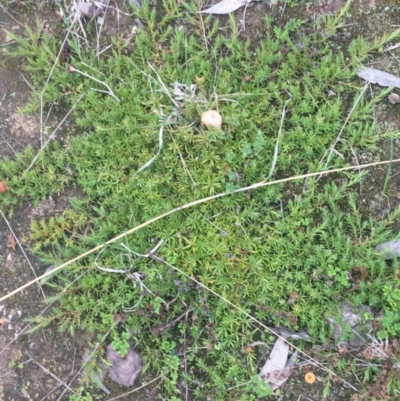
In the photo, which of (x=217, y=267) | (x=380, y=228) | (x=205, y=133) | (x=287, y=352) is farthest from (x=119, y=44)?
(x=287, y=352)

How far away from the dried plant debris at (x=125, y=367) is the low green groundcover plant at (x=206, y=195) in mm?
76

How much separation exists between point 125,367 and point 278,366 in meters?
1.08

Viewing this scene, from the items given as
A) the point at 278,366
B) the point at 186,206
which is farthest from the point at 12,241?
the point at 278,366

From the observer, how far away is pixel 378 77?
3.39 meters

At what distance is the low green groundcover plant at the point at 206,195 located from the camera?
327 cm

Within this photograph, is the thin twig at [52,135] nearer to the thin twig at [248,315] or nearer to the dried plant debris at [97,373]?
the thin twig at [248,315]

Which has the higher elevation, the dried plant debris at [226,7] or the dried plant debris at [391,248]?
the dried plant debris at [226,7]

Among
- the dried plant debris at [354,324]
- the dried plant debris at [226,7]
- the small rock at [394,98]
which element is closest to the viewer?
the dried plant debris at [354,324]

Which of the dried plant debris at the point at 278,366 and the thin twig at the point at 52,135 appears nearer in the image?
the dried plant debris at the point at 278,366

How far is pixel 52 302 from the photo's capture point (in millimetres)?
3381

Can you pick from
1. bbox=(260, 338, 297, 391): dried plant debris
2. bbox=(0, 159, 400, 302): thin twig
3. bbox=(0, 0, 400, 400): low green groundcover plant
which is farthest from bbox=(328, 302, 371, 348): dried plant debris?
bbox=(0, 159, 400, 302): thin twig

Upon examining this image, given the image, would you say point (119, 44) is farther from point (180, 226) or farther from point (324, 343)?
point (324, 343)

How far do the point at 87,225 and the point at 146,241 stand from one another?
464mm

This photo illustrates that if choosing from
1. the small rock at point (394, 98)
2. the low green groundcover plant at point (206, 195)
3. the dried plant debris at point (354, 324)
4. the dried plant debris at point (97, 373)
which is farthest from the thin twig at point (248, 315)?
the small rock at point (394, 98)
